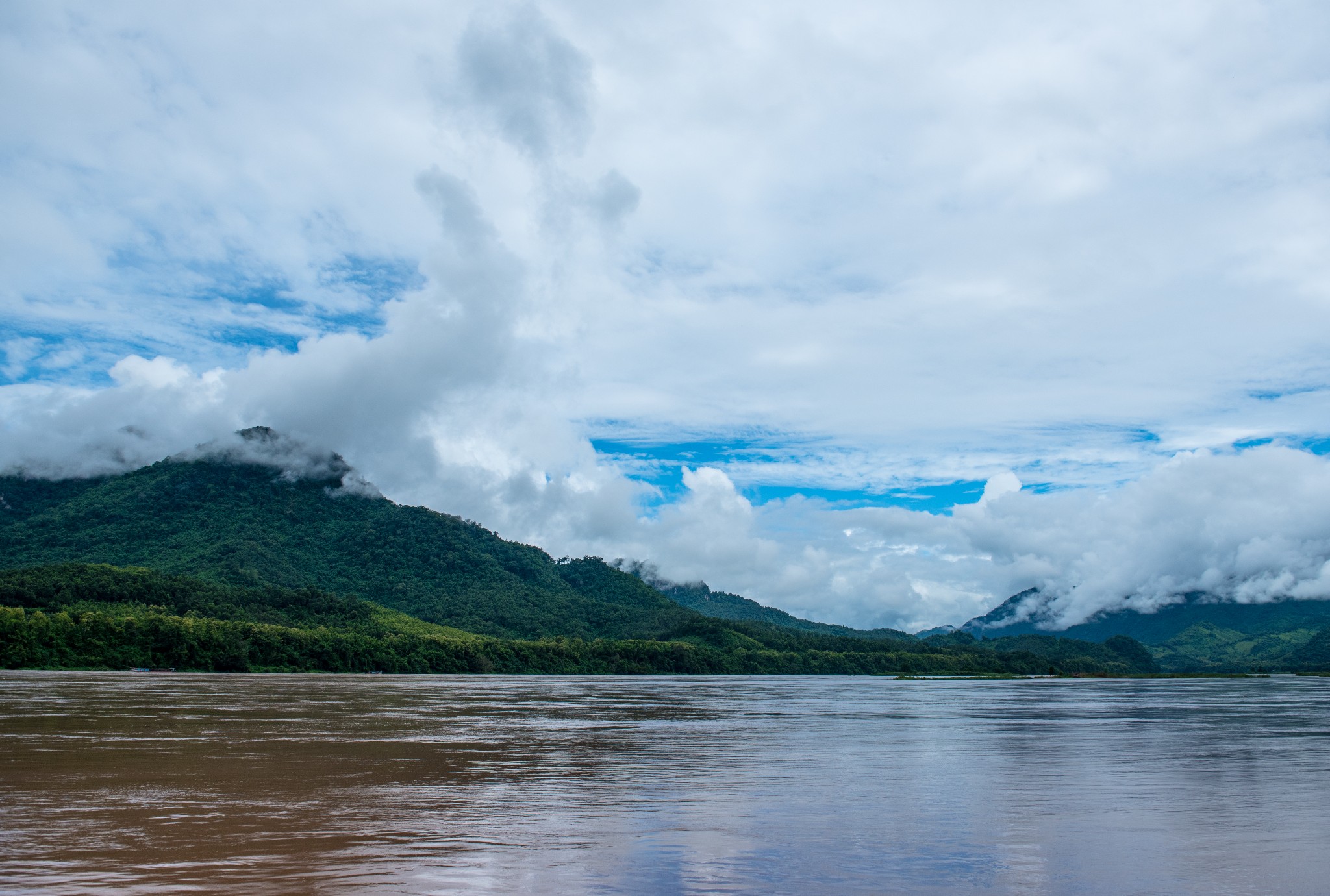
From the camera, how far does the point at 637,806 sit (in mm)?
23438

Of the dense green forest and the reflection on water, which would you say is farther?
the dense green forest

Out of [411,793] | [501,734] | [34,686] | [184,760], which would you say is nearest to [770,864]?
[411,793]

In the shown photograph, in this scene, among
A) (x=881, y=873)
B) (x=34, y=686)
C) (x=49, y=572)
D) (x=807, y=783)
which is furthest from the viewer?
(x=49, y=572)

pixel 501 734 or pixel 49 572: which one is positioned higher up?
pixel 49 572

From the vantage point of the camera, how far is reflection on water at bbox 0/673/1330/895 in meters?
15.6

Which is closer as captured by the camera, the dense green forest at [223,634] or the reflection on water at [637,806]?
the reflection on water at [637,806]

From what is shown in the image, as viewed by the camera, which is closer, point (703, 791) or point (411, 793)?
point (411, 793)

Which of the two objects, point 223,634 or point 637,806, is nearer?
point 637,806

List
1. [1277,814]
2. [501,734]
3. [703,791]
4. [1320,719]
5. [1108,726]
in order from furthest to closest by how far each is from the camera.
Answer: [1320,719]
[1108,726]
[501,734]
[703,791]
[1277,814]

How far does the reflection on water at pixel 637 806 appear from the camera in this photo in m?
15.6

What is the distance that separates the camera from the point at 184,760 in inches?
1183

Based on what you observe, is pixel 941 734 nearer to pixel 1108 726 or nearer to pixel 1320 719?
pixel 1108 726

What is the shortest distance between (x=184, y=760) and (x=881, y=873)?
2387cm

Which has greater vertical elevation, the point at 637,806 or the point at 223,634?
the point at 223,634
